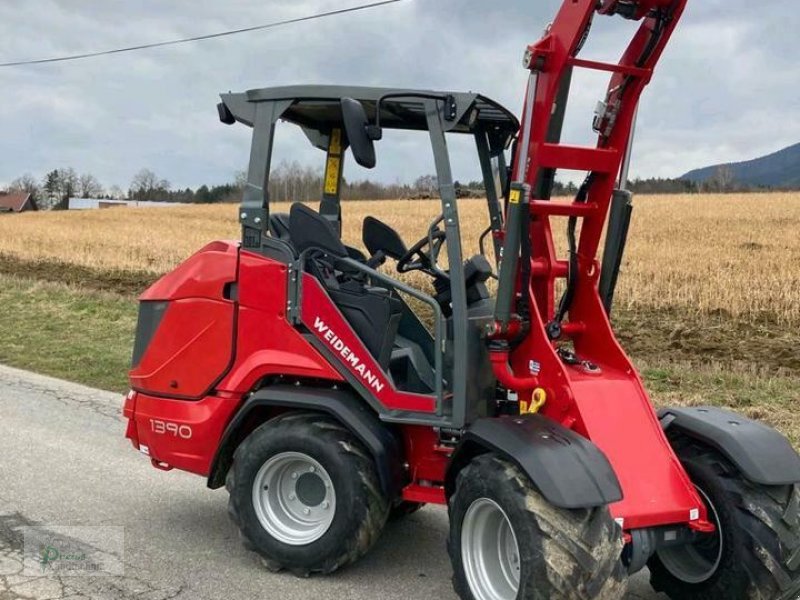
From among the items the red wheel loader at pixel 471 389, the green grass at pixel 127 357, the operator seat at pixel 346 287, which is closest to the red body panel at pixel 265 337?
the red wheel loader at pixel 471 389

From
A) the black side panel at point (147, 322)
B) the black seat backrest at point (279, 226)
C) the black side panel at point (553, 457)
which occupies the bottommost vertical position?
the black side panel at point (553, 457)

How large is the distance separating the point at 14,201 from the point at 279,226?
95.0 metres

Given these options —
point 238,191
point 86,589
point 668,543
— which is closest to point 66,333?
point 238,191

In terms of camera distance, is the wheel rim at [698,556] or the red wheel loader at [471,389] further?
the wheel rim at [698,556]

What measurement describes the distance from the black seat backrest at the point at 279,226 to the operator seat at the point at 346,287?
4.6 inches

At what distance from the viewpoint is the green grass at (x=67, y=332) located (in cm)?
958

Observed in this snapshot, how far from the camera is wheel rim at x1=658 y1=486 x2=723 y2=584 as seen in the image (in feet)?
12.6

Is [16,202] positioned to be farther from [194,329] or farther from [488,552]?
[488,552]

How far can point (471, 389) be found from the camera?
163 inches

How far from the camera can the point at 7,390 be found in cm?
838

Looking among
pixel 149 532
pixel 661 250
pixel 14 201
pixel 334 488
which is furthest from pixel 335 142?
pixel 14 201

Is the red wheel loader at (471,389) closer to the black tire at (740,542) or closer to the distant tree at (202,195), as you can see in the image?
the black tire at (740,542)

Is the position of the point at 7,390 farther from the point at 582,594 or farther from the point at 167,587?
the point at 582,594

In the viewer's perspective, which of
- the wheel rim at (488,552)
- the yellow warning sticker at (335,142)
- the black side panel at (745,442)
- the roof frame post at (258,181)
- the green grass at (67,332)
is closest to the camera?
the wheel rim at (488,552)
